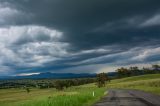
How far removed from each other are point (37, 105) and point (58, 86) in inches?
5800

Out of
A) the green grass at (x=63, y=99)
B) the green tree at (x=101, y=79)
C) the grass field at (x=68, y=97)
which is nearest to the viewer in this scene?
the green grass at (x=63, y=99)

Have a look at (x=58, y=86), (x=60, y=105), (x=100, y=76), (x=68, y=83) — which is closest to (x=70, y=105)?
(x=60, y=105)

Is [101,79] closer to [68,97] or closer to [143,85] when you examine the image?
[143,85]

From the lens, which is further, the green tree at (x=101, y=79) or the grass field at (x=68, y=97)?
the green tree at (x=101, y=79)

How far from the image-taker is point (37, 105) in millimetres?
21500

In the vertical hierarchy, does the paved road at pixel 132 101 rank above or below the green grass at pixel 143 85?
below

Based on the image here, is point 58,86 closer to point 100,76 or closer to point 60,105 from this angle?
point 100,76

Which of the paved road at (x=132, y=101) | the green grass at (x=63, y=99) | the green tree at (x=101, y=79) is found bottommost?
the paved road at (x=132, y=101)

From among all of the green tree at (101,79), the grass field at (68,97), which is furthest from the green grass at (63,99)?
the green tree at (101,79)

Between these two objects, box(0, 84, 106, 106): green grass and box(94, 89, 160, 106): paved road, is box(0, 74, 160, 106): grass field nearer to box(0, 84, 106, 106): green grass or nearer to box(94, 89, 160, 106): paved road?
box(0, 84, 106, 106): green grass

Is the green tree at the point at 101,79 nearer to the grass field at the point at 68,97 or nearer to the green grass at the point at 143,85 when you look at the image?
the green grass at the point at 143,85

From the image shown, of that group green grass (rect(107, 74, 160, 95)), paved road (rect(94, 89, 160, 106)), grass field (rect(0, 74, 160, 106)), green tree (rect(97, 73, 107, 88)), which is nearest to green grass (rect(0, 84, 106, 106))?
grass field (rect(0, 74, 160, 106))

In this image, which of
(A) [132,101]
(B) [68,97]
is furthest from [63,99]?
(A) [132,101]

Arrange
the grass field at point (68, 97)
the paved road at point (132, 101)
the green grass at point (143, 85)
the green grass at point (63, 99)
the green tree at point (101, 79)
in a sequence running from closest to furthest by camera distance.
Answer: the green grass at point (63, 99) → the grass field at point (68, 97) → the paved road at point (132, 101) → the green grass at point (143, 85) → the green tree at point (101, 79)
